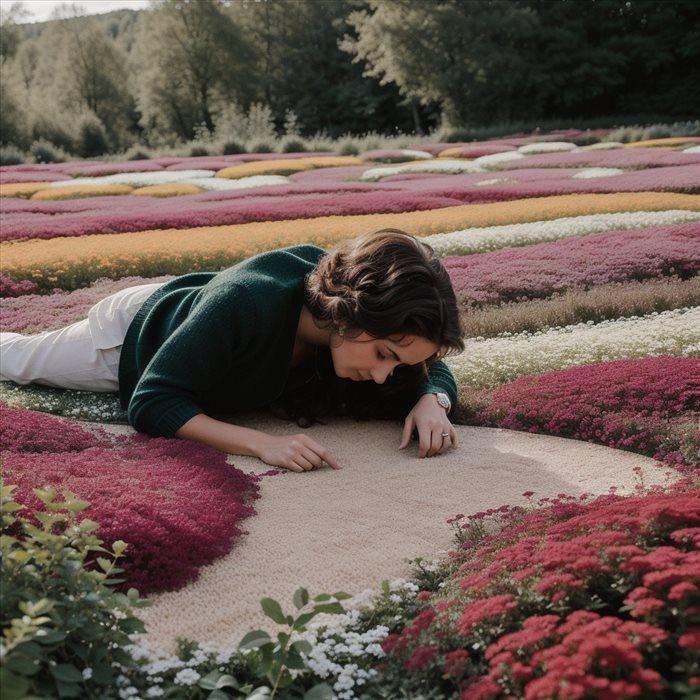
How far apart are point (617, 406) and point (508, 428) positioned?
714 millimetres

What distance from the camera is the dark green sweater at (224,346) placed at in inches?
195

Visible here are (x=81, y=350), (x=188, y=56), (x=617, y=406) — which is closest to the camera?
(x=617, y=406)

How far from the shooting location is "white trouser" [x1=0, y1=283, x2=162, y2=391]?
20.0ft

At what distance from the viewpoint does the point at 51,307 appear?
9.52 metres

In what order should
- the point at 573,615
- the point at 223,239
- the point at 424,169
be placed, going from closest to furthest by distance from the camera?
the point at 573,615, the point at 223,239, the point at 424,169

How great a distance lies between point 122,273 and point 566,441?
7525mm

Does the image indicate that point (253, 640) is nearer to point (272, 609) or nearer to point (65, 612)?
point (272, 609)

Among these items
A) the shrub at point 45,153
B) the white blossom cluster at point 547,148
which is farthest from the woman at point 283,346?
Result: the shrub at point 45,153

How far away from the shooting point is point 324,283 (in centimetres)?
484

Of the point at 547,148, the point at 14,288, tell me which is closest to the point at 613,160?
the point at 547,148

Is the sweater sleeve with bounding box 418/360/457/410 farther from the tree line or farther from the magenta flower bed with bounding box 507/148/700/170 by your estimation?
the tree line

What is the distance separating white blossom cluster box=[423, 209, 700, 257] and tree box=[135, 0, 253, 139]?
5629cm

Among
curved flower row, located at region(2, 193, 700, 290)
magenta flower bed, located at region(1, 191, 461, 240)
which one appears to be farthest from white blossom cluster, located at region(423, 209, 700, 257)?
magenta flower bed, located at region(1, 191, 461, 240)

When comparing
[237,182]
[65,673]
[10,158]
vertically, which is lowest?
[65,673]
